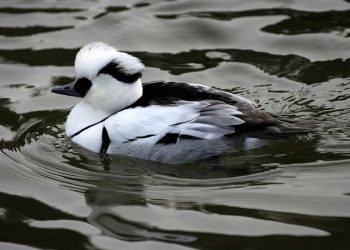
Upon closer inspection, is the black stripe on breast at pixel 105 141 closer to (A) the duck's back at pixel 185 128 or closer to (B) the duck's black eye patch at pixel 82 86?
(A) the duck's back at pixel 185 128

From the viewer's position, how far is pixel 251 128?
7.43m

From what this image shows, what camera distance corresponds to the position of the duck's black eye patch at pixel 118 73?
7555 millimetres

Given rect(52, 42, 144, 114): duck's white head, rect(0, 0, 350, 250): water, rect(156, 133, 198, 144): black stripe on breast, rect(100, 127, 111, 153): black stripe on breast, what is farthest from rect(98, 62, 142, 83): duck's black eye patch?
rect(0, 0, 350, 250): water

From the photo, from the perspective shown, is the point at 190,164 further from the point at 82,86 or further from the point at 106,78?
the point at 82,86

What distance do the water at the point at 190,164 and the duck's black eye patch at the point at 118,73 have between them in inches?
33.5

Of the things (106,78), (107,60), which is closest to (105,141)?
(106,78)

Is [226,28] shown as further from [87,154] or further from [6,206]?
[6,206]

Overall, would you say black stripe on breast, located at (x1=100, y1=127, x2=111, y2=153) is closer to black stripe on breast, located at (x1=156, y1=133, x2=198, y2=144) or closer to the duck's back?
the duck's back

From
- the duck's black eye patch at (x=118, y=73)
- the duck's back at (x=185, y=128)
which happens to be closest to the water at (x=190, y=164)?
the duck's back at (x=185, y=128)

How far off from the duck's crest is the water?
92cm

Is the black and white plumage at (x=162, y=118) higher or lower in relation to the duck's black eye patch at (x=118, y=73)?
lower

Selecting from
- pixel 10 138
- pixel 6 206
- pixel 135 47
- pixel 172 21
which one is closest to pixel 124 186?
pixel 6 206

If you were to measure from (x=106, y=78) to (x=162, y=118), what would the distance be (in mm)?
789

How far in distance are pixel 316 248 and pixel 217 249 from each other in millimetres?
758
